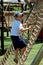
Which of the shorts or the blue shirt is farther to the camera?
the shorts

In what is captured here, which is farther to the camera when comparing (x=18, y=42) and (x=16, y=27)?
(x=18, y=42)

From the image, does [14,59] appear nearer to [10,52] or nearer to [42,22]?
[10,52]

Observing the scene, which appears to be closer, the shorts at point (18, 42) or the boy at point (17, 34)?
the boy at point (17, 34)

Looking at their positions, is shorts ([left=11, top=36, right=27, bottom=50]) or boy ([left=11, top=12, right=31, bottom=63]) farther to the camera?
shorts ([left=11, top=36, right=27, bottom=50])

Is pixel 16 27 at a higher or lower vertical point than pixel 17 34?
higher

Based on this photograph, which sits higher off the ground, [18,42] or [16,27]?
[16,27]

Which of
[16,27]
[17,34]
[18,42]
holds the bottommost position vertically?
[18,42]

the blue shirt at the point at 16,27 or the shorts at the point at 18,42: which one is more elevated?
the blue shirt at the point at 16,27

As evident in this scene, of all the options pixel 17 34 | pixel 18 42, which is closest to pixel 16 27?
pixel 17 34

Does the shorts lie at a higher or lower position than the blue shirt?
lower

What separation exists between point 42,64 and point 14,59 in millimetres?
847

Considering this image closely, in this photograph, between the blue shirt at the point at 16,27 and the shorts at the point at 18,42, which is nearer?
the blue shirt at the point at 16,27

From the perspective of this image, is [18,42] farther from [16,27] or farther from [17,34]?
[16,27]

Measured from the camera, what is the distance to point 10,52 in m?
7.21
